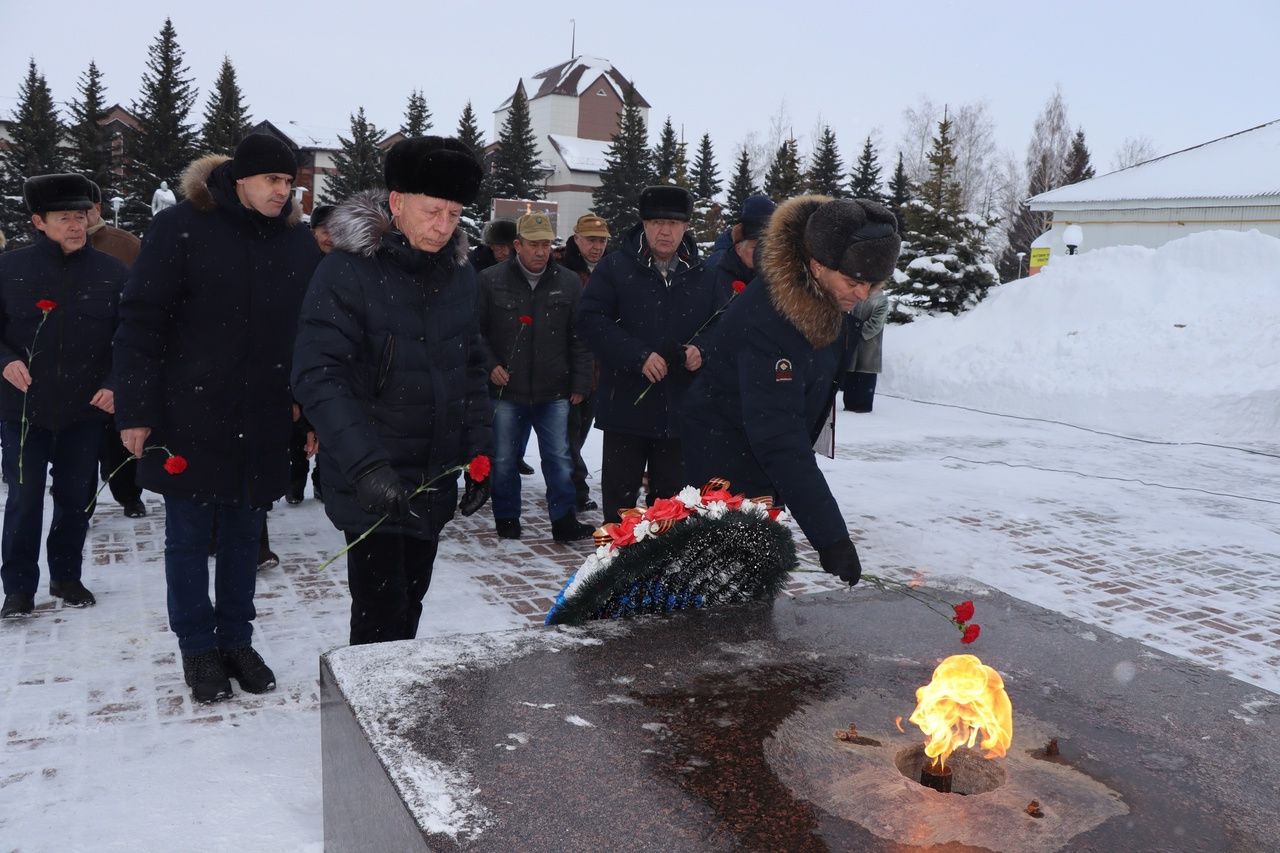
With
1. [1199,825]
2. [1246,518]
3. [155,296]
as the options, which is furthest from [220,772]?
[1246,518]

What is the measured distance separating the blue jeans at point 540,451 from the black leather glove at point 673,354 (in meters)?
1.23

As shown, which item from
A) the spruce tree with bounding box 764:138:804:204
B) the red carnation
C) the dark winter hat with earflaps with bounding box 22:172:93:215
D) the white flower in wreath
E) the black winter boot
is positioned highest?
the spruce tree with bounding box 764:138:804:204

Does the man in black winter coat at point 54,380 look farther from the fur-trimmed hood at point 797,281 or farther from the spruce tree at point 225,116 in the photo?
the spruce tree at point 225,116

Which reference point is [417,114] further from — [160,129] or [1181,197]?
[1181,197]

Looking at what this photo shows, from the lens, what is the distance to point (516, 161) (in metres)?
46.6

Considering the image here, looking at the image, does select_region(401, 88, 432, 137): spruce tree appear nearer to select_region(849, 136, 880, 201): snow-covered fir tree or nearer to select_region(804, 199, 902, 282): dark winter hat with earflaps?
select_region(849, 136, 880, 201): snow-covered fir tree

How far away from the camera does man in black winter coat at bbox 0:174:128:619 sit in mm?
4762

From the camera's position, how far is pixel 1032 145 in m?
62.9

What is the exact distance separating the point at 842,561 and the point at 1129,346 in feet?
43.5

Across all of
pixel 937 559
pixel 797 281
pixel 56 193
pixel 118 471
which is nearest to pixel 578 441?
pixel 937 559

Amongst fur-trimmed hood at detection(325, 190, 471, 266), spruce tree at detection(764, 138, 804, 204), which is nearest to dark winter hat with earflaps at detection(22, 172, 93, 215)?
fur-trimmed hood at detection(325, 190, 471, 266)

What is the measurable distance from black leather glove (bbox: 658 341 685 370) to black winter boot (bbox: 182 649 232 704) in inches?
107

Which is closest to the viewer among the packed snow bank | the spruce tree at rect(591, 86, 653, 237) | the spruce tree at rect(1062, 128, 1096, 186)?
the packed snow bank

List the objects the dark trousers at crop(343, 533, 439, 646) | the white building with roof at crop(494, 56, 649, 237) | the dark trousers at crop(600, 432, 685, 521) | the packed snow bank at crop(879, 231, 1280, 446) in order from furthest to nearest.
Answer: the white building with roof at crop(494, 56, 649, 237) < the packed snow bank at crop(879, 231, 1280, 446) < the dark trousers at crop(600, 432, 685, 521) < the dark trousers at crop(343, 533, 439, 646)
